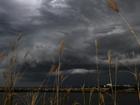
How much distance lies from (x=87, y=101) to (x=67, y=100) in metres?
0.23

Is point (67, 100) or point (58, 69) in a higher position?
point (58, 69)

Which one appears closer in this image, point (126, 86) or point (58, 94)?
point (58, 94)

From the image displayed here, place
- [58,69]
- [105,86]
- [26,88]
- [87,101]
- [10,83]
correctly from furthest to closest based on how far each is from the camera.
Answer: [26,88]
[105,86]
[87,101]
[58,69]
[10,83]

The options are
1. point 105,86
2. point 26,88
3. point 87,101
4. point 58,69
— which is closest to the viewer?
point 58,69

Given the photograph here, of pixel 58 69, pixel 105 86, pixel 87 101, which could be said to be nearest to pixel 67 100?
pixel 87 101

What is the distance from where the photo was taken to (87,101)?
335 centimetres

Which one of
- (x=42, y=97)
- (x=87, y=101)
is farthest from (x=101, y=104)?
(x=42, y=97)

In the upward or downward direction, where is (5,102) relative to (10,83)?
downward

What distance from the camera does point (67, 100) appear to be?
11.1 feet

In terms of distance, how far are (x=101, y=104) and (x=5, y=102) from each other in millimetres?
895

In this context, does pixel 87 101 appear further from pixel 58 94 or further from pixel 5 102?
pixel 5 102

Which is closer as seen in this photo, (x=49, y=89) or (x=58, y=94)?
(x=58, y=94)

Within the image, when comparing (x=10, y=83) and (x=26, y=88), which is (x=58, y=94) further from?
(x=26, y=88)

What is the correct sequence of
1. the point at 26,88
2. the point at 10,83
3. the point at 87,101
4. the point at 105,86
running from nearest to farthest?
1. the point at 10,83
2. the point at 87,101
3. the point at 105,86
4. the point at 26,88
